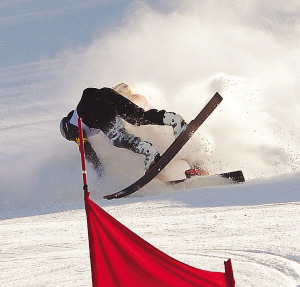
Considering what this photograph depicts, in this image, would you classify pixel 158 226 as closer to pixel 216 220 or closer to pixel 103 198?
pixel 216 220

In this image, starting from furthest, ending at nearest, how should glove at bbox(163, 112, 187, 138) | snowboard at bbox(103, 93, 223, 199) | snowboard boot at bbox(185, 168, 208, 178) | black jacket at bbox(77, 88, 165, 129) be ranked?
black jacket at bbox(77, 88, 165, 129) → glove at bbox(163, 112, 187, 138) → snowboard boot at bbox(185, 168, 208, 178) → snowboard at bbox(103, 93, 223, 199)

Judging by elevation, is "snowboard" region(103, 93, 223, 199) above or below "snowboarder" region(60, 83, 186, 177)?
below

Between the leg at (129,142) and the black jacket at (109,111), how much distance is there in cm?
8

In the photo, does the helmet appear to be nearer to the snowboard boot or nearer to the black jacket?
the black jacket

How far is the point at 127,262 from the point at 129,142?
4.08m

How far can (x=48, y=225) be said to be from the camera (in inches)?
171

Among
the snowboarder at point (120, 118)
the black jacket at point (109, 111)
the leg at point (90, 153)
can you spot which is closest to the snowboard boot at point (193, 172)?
the snowboarder at point (120, 118)

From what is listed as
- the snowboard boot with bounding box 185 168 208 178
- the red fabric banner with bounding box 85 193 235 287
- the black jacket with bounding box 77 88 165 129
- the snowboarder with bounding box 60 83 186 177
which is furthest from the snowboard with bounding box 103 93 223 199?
the red fabric banner with bounding box 85 193 235 287

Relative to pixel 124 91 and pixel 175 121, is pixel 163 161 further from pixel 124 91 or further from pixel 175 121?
pixel 124 91

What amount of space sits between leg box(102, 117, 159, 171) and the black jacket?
8 cm

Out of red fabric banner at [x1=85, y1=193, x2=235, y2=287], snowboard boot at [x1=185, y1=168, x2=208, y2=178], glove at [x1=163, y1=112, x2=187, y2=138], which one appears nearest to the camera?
red fabric banner at [x1=85, y1=193, x2=235, y2=287]

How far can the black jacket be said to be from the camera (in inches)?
236

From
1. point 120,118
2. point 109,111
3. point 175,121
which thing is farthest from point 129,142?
point 175,121

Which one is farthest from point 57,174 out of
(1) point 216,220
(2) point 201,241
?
(2) point 201,241
